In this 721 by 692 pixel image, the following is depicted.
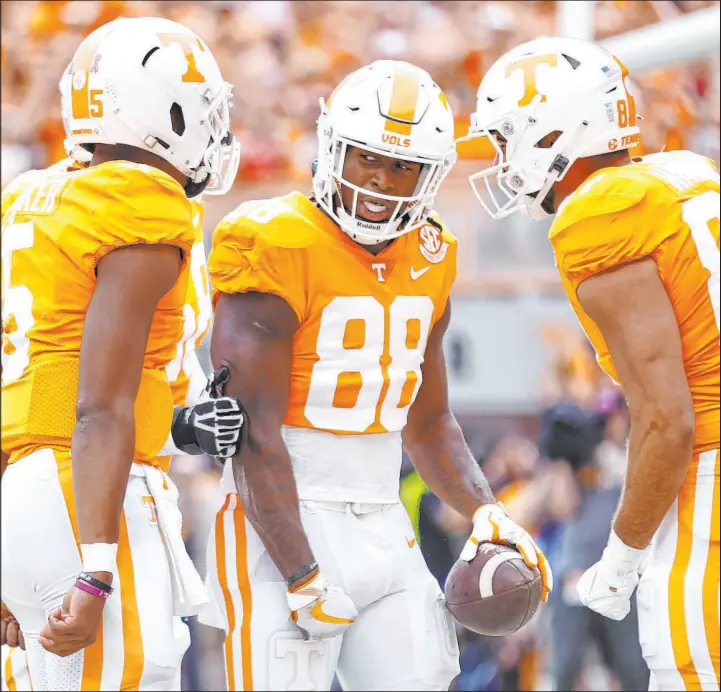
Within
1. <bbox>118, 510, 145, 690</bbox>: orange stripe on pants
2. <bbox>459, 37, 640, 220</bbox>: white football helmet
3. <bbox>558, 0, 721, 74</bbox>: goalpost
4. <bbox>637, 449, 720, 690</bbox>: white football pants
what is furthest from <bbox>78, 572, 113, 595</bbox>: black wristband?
<bbox>558, 0, 721, 74</bbox>: goalpost

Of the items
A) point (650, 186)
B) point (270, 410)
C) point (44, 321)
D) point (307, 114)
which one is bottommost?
point (307, 114)

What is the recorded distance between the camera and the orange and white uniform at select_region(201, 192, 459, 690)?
300cm

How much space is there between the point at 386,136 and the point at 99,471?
3.28 feet

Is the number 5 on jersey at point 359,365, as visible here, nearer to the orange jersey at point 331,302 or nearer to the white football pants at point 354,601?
the orange jersey at point 331,302

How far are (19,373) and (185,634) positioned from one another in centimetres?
63

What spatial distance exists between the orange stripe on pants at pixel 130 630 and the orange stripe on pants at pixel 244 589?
35cm

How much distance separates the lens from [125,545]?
8.98 ft

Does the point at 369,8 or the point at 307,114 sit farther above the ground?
the point at 369,8

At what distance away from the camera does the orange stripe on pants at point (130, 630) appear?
2.70 m

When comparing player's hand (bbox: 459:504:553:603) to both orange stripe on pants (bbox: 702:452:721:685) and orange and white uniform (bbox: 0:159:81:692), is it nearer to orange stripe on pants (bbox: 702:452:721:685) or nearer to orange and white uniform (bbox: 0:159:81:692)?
orange stripe on pants (bbox: 702:452:721:685)

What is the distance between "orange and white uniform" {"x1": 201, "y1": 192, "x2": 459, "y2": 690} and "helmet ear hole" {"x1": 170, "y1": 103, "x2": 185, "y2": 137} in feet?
0.74

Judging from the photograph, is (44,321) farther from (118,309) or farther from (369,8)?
(369,8)

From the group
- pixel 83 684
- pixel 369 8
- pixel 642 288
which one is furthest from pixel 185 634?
pixel 369 8

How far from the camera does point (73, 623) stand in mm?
2576
